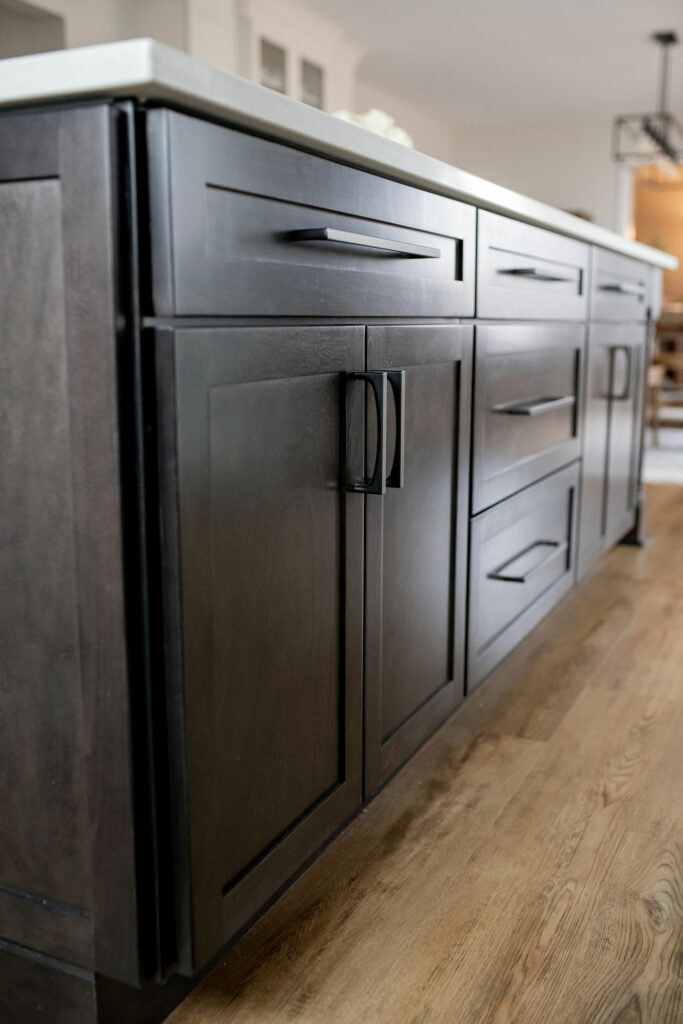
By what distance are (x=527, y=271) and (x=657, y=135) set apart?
5540 millimetres

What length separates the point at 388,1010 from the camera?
1.01 metres

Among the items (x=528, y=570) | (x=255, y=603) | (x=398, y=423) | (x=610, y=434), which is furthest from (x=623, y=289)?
(x=255, y=603)

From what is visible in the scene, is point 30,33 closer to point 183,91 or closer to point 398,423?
point 398,423

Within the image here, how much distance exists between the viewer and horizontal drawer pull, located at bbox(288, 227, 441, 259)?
92 centimetres

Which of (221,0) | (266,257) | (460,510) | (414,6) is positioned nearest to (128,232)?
(266,257)

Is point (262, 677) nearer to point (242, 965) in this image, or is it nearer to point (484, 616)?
point (242, 965)

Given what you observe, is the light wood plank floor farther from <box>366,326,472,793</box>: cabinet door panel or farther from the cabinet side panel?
the cabinet side panel

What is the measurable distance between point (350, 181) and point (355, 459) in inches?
12.1

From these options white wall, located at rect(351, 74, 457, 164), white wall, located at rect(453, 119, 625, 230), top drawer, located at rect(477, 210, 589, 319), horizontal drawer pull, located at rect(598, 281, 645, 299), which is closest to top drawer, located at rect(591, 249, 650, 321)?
horizontal drawer pull, located at rect(598, 281, 645, 299)

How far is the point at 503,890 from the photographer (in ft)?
4.04

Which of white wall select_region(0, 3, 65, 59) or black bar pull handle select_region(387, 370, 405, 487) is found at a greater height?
white wall select_region(0, 3, 65, 59)

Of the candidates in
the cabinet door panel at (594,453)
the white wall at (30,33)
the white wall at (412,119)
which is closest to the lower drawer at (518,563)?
the cabinet door panel at (594,453)

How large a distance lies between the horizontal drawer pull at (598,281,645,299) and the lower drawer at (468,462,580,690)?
18.3 inches

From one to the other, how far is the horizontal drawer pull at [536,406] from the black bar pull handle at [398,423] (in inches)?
19.7
